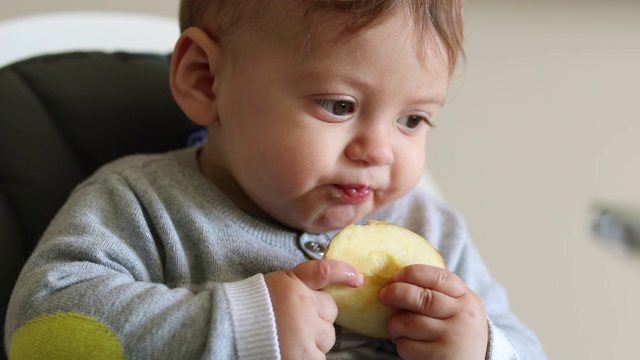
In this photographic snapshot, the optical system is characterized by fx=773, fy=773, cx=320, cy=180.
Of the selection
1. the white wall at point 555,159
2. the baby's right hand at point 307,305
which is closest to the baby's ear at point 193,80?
the baby's right hand at point 307,305

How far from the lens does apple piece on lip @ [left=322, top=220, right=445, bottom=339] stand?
64cm

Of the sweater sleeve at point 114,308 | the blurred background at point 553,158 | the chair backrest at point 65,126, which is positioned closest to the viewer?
the sweater sleeve at point 114,308

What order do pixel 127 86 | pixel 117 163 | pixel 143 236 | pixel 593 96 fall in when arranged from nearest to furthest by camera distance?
pixel 143 236
pixel 117 163
pixel 127 86
pixel 593 96

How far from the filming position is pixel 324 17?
26.0 inches

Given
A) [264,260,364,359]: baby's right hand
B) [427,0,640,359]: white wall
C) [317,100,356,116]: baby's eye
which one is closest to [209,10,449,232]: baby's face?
[317,100,356,116]: baby's eye

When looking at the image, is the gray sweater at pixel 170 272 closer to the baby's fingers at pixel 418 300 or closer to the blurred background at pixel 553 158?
the baby's fingers at pixel 418 300

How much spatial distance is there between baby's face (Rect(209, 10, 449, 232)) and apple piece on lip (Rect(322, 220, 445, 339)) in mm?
50

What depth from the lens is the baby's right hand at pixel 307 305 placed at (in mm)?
573

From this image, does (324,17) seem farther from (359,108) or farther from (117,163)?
(117,163)

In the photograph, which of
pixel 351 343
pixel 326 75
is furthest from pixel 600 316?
pixel 326 75

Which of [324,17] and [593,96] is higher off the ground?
[324,17]

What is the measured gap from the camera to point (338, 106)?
Result: 26.7 inches

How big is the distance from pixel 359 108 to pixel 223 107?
139 millimetres

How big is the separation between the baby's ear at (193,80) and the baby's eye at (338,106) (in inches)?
5.2
